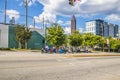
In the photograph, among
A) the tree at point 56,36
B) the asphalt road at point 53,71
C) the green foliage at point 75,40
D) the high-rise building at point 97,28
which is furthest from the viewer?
the high-rise building at point 97,28

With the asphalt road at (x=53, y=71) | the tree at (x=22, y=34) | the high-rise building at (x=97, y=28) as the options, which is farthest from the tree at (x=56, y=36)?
the high-rise building at (x=97, y=28)

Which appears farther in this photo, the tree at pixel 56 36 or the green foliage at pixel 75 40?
the green foliage at pixel 75 40

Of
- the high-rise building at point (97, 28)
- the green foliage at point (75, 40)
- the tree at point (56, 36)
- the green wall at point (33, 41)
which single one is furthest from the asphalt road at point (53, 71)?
the high-rise building at point (97, 28)

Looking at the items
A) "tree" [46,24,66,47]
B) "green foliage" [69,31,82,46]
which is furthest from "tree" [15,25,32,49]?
"green foliage" [69,31,82,46]

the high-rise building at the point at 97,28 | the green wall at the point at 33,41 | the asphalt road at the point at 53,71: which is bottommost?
the asphalt road at the point at 53,71

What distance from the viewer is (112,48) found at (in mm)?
104125

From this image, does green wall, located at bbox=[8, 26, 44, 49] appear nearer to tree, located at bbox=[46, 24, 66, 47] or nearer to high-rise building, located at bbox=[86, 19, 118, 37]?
tree, located at bbox=[46, 24, 66, 47]

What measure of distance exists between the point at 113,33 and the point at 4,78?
19087 centimetres

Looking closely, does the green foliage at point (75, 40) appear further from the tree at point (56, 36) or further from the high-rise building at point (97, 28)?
the high-rise building at point (97, 28)

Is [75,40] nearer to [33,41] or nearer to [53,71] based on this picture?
[33,41]

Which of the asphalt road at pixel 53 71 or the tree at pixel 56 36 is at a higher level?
the tree at pixel 56 36

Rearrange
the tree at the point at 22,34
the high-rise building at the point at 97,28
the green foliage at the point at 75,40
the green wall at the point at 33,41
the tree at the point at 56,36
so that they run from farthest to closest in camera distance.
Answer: the high-rise building at the point at 97,28 < the green foliage at the point at 75,40 < the green wall at the point at 33,41 < the tree at the point at 56,36 < the tree at the point at 22,34

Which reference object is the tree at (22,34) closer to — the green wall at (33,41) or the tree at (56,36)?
the green wall at (33,41)

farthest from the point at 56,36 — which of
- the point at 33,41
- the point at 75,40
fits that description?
the point at 75,40
